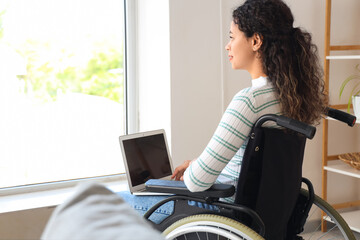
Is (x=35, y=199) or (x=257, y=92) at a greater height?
(x=257, y=92)

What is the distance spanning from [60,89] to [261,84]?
1325 mm

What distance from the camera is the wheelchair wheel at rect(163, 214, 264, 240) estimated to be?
1460mm

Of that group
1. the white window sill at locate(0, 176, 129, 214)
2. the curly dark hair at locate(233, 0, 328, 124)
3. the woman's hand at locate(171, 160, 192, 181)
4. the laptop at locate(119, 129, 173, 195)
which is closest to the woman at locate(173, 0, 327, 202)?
the curly dark hair at locate(233, 0, 328, 124)

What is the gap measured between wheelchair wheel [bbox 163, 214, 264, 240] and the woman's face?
21.4 inches

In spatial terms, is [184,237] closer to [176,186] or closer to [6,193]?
[176,186]

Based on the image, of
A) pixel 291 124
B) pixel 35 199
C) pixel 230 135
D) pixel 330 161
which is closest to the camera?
pixel 291 124

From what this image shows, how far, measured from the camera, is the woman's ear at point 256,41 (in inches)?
67.4

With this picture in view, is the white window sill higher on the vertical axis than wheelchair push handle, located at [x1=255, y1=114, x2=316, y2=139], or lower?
lower

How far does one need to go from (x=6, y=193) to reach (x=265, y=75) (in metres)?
1.48

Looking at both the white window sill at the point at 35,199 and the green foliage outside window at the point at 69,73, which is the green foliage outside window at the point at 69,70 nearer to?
the green foliage outside window at the point at 69,73

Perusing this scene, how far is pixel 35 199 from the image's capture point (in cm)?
252

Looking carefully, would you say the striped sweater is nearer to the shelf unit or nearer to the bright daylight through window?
the bright daylight through window

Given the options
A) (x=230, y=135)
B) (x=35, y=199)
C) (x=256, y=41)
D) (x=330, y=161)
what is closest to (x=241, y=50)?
(x=256, y=41)

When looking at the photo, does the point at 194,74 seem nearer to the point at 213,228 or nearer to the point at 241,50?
the point at 241,50
